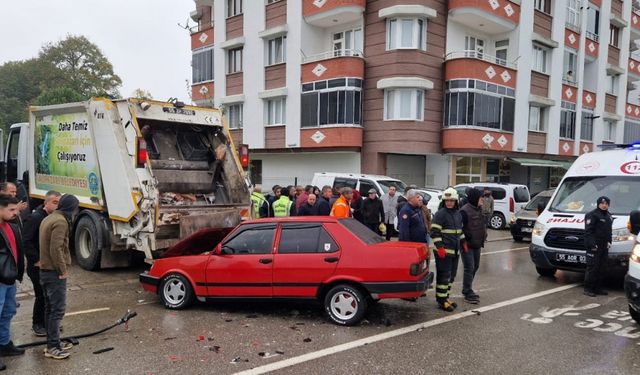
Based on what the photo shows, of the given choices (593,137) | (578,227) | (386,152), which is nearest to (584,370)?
(578,227)

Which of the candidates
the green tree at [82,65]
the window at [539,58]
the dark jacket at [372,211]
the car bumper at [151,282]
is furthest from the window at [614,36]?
the green tree at [82,65]

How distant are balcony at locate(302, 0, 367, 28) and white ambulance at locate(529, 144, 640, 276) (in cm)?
1321

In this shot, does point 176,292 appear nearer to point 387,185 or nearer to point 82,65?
point 387,185

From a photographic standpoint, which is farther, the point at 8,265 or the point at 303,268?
the point at 303,268

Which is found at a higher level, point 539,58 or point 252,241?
point 539,58

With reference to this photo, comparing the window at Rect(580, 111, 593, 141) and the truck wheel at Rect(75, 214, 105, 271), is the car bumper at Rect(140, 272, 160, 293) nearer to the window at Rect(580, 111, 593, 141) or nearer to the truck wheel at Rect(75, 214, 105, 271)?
the truck wheel at Rect(75, 214, 105, 271)

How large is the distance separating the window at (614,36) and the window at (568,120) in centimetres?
805

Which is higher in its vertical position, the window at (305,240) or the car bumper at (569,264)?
the window at (305,240)

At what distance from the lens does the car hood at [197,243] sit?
6.90 m

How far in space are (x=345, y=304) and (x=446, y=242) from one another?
1825 millimetres

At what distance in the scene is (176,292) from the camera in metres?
6.59

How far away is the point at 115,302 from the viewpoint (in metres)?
6.99

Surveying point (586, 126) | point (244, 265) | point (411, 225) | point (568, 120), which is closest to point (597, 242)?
point (411, 225)

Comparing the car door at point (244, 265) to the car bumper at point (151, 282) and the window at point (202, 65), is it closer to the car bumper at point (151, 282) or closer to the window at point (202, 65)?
the car bumper at point (151, 282)
